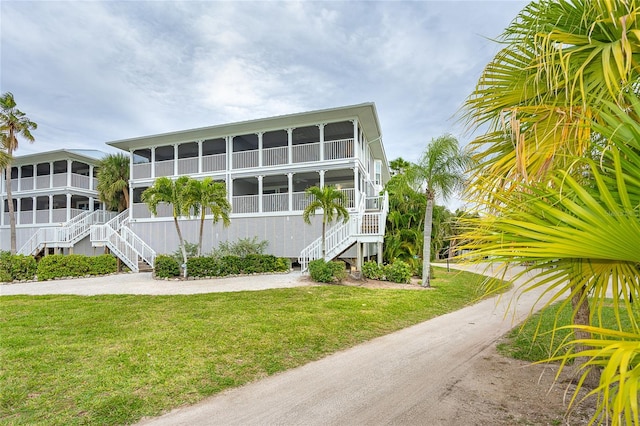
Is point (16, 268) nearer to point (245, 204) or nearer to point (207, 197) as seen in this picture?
point (207, 197)

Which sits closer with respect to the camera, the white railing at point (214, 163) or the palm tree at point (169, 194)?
the palm tree at point (169, 194)

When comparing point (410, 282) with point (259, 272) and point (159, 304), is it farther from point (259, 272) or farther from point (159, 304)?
point (159, 304)

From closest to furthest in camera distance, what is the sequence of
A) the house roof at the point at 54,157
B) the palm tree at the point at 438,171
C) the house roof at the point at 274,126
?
1. the palm tree at the point at 438,171
2. the house roof at the point at 274,126
3. the house roof at the point at 54,157

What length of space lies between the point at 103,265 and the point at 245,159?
883 centimetres

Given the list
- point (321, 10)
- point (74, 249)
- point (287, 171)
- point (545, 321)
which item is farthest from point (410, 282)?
point (74, 249)

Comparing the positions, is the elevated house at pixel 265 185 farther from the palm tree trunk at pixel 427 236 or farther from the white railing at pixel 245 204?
the palm tree trunk at pixel 427 236

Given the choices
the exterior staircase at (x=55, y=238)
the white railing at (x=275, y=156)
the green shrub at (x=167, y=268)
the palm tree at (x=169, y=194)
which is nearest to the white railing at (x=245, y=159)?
the white railing at (x=275, y=156)

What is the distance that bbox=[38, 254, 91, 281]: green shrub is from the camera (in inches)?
589

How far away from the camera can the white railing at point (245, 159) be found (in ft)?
60.3

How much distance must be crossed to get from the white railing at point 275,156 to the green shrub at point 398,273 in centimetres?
805

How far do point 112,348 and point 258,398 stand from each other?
→ 3.05 meters

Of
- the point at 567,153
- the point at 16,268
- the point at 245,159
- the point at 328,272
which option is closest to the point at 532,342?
the point at 567,153

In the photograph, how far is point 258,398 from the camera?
3.70 m

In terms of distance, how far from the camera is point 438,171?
12.0 m
